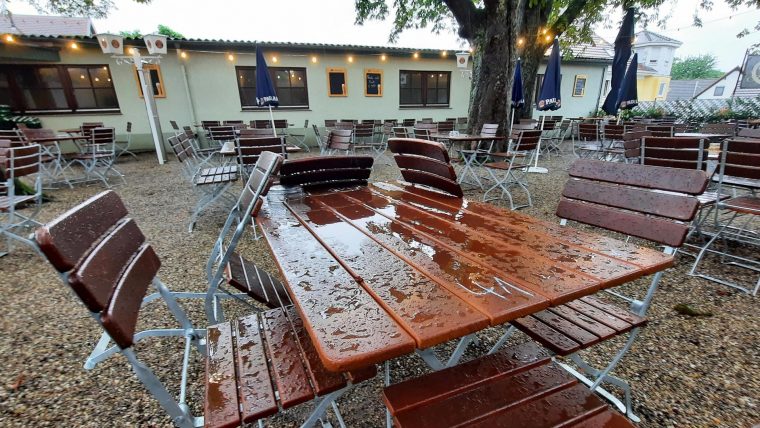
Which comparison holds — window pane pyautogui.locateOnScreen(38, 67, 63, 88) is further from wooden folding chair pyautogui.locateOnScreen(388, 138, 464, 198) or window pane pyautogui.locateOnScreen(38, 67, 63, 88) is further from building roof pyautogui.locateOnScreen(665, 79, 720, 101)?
building roof pyautogui.locateOnScreen(665, 79, 720, 101)

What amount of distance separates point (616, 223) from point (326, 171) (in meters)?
1.58

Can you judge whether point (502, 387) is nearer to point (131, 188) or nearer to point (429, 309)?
point (429, 309)

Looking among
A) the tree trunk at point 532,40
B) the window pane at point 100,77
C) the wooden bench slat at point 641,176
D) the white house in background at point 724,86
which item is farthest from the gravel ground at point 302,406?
the white house in background at point 724,86

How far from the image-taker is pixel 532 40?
8.47 m

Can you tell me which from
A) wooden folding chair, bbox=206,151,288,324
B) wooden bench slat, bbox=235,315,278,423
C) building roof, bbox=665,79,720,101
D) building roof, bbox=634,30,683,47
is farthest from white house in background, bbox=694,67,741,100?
wooden bench slat, bbox=235,315,278,423

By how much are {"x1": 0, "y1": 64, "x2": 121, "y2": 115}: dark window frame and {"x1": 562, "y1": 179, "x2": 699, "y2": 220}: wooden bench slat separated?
12328 mm

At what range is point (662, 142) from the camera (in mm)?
2961

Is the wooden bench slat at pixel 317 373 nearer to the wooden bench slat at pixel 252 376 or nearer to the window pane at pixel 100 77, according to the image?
the wooden bench slat at pixel 252 376

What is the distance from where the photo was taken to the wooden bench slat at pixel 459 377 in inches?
33.4

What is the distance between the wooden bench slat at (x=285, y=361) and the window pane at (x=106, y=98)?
11975 mm

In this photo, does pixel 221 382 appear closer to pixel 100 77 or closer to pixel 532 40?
pixel 532 40

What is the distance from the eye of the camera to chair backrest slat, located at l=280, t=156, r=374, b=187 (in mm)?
A: 1988

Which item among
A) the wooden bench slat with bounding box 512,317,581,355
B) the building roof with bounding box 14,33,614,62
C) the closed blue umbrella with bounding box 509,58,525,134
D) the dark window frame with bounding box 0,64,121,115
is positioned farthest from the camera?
the dark window frame with bounding box 0,64,121,115

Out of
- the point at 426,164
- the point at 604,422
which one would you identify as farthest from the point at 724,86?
the point at 604,422
